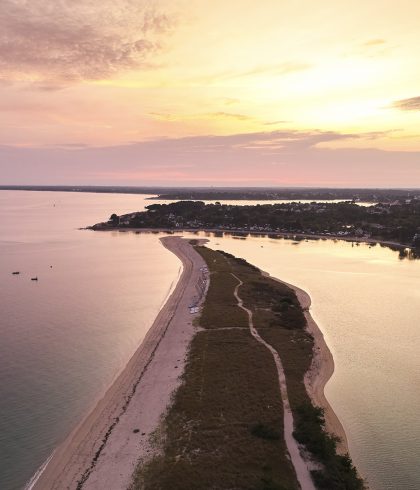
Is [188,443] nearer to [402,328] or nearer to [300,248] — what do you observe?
[402,328]

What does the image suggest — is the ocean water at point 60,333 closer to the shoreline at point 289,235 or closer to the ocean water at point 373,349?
the ocean water at point 373,349

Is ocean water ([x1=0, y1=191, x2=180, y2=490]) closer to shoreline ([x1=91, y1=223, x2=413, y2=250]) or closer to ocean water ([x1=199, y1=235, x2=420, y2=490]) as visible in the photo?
ocean water ([x1=199, y1=235, x2=420, y2=490])

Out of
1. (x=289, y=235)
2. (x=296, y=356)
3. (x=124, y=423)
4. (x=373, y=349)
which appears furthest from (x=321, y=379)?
(x=289, y=235)

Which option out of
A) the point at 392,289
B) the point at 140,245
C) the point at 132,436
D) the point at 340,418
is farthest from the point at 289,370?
the point at 140,245

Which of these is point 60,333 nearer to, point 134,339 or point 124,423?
point 134,339

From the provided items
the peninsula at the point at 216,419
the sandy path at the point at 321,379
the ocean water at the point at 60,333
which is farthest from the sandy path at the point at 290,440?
the ocean water at the point at 60,333

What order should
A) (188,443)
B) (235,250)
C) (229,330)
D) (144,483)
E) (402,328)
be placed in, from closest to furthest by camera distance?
1. (144,483)
2. (188,443)
3. (229,330)
4. (402,328)
5. (235,250)
